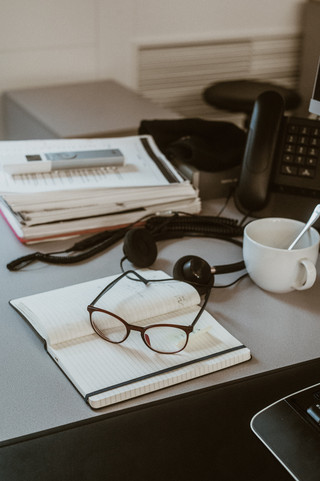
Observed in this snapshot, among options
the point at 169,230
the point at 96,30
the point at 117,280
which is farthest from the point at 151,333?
the point at 96,30

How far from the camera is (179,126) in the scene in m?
1.37

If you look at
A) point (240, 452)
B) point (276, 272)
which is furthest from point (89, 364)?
point (276, 272)

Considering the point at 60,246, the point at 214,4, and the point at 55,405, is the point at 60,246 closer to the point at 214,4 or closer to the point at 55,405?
the point at 55,405

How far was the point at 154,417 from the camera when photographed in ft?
2.31

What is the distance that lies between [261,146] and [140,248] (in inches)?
12.7

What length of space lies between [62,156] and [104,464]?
0.67 meters

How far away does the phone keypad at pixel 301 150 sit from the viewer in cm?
114

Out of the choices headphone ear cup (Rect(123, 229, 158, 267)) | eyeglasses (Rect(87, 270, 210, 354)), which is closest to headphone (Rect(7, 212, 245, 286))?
headphone ear cup (Rect(123, 229, 158, 267))

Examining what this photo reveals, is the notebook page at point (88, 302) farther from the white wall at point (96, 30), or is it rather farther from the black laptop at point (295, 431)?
the white wall at point (96, 30)

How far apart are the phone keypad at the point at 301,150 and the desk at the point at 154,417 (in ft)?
1.20

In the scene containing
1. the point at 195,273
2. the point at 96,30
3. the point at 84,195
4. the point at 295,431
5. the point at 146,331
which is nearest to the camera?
the point at 295,431

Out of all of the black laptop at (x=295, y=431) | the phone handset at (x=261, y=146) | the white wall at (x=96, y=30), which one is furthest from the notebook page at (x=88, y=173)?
the white wall at (x=96, y=30)

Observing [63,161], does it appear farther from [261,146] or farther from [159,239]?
[261,146]

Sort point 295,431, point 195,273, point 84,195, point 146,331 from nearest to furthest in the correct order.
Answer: point 295,431 → point 146,331 → point 195,273 → point 84,195
